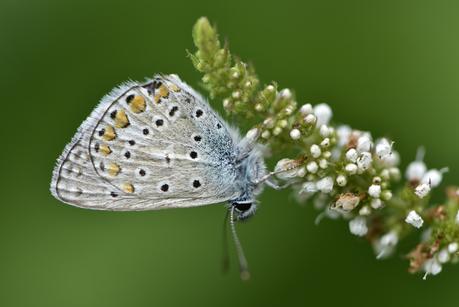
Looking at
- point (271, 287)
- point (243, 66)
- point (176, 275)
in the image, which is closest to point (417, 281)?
point (271, 287)

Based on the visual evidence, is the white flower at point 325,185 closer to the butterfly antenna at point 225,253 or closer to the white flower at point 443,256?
the white flower at point 443,256

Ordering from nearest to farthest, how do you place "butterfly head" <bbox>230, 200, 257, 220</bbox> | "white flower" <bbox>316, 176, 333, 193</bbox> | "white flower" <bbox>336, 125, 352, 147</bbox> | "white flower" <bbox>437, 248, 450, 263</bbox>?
"white flower" <bbox>316, 176, 333, 193</bbox> < "white flower" <bbox>437, 248, 450, 263</bbox> < "white flower" <bbox>336, 125, 352, 147</bbox> < "butterfly head" <bbox>230, 200, 257, 220</bbox>

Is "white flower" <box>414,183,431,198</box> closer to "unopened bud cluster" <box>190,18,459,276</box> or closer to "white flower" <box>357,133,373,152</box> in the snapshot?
"unopened bud cluster" <box>190,18,459,276</box>

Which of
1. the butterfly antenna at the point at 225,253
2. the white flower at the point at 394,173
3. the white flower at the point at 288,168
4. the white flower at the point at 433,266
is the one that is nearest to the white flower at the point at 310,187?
the white flower at the point at 288,168

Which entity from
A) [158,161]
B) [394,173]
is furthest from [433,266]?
[158,161]

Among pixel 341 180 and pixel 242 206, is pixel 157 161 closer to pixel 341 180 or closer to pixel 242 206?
pixel 242 206

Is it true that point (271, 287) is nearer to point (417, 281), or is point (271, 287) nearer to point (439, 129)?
point (417, 281)

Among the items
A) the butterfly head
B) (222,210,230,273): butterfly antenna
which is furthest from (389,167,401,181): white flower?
(222,210,230,273): butterfly antenna
